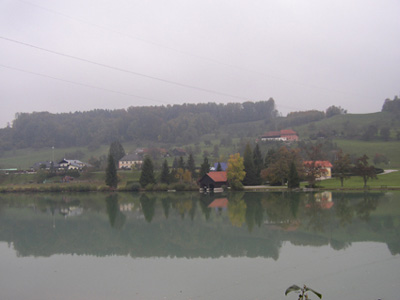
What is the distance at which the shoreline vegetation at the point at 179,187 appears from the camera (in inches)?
1783

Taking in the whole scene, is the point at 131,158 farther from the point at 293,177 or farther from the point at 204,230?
the point at 204,230

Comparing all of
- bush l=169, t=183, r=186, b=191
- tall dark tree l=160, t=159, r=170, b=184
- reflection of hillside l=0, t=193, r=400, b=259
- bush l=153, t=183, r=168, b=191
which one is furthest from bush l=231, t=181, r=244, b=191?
reflection of hillside l=0, t=193, r=400, b=259

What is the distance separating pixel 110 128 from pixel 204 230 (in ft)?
360

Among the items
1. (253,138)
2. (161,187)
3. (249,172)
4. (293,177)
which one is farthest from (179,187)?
(253,138)

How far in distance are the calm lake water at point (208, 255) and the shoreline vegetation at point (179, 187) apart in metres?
18.3

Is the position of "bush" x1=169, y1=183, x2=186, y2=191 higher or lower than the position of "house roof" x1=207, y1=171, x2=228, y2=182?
lower

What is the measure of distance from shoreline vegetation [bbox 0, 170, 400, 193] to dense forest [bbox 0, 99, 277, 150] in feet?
186

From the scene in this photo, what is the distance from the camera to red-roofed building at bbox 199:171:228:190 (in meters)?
53.3

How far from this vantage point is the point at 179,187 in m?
54.8

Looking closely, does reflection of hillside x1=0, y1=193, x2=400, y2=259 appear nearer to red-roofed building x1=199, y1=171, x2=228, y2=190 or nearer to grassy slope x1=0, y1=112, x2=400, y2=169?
red-roofed building x1=199, y1=171, x2=228, y2=190

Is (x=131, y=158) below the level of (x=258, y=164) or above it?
above

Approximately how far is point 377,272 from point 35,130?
131401 mm

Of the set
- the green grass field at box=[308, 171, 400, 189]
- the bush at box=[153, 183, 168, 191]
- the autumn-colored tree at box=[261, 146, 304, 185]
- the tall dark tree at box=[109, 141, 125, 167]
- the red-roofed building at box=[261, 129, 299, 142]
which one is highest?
the red-roofed building at box=[261, 129, 299, 142]

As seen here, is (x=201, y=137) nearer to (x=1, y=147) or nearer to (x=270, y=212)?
(x=1, y=147)
